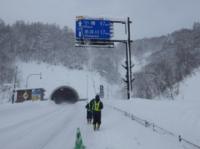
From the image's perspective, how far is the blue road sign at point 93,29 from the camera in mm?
25297

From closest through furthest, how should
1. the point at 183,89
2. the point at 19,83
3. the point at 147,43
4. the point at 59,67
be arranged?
the point at 183,89 → the point at 19,83 → the point at 59,67 → the point at 147,43

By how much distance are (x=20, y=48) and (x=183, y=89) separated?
85.1m

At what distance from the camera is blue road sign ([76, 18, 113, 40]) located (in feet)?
83.0

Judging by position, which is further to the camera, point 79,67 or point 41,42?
point 41,42

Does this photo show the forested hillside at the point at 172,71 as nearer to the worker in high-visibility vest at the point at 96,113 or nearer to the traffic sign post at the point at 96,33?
the traffic sign post at the point at 96,33

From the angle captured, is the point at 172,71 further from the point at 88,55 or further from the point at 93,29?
the point at 88,55

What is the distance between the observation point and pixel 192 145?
7457 mm

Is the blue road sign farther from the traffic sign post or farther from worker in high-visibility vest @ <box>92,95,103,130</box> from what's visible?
worker in high-visibility vest @ <box>92,95,103,130</box>

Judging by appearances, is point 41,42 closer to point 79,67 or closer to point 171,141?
point 79,67

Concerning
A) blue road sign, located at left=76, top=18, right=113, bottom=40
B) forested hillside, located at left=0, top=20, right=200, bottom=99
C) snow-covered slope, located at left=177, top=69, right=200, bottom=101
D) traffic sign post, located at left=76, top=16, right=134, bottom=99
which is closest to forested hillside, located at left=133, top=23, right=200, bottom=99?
forested hillside, located at left=0, top=20, right=200, bottom=99

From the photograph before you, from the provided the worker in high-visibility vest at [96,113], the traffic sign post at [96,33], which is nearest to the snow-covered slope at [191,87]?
the traffic sign post at [96,33]

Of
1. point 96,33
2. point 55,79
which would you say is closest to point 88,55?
point 55,79

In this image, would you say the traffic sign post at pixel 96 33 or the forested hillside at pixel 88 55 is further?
the forested hillside at pixel 88 55

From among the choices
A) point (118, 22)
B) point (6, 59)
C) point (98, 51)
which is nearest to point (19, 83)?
point (6, 59)
